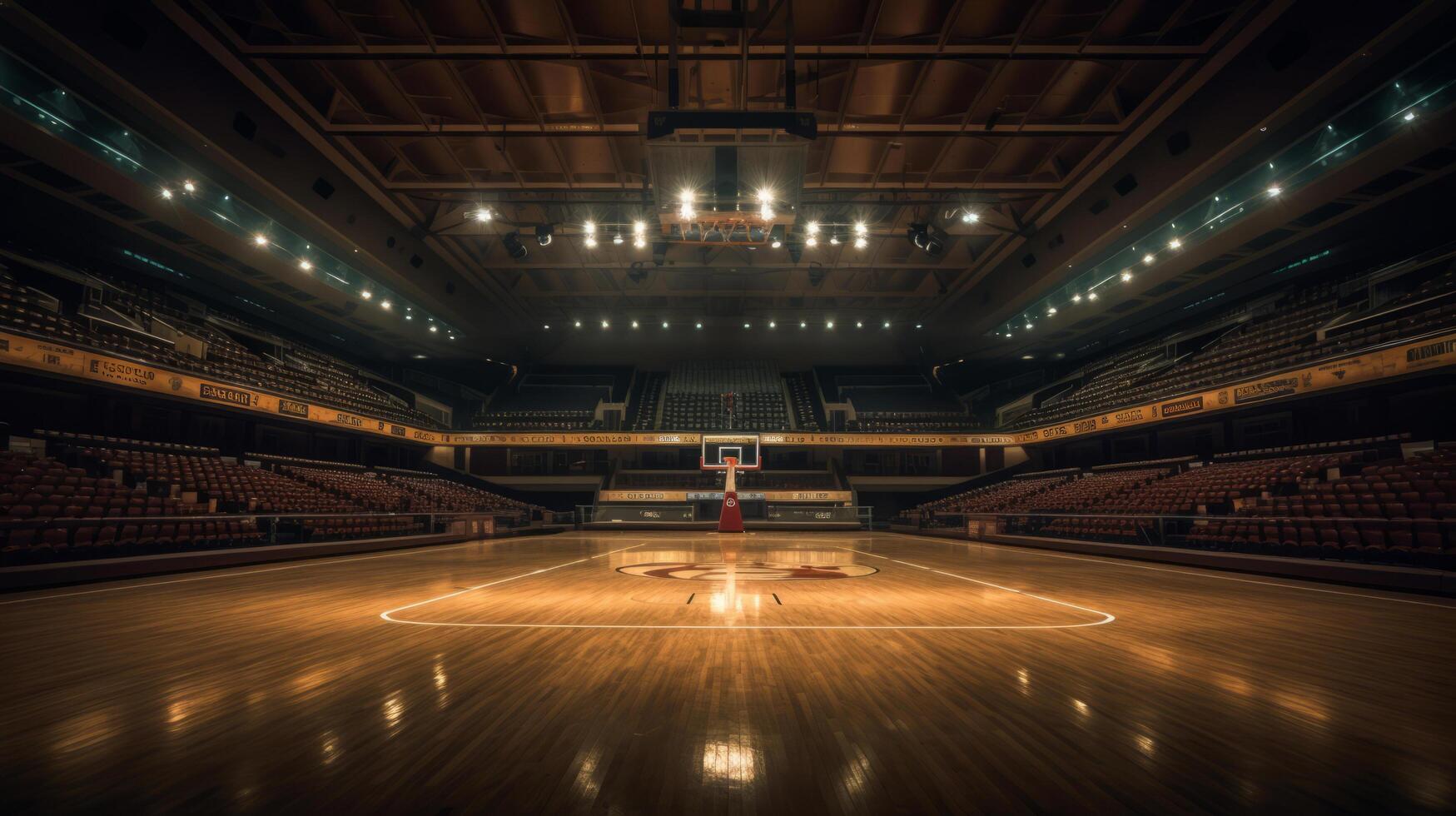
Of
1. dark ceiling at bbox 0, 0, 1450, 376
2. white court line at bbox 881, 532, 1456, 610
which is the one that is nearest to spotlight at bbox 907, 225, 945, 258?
dark ceiling at bbox 0, 0, 1450, 376

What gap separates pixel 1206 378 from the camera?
16.0 meters

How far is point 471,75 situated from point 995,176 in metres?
11.7

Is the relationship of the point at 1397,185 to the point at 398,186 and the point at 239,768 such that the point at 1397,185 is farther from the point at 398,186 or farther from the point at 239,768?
the point at 398,186

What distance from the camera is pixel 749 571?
355 inches

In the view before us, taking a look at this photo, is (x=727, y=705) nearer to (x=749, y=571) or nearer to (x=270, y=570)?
(x=749, y=571)

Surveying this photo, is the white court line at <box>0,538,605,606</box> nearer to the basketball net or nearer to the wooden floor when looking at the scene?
the wooden floor

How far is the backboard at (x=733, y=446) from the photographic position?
22156mm

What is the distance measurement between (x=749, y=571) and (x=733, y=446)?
1487cm

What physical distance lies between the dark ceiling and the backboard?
26.1 feet

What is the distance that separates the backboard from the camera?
72.7 feet

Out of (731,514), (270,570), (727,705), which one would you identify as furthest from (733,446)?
(727,705)

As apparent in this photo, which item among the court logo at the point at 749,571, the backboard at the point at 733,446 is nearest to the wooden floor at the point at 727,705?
the court logo at the point at 749,571

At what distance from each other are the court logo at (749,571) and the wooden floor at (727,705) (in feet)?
6.91

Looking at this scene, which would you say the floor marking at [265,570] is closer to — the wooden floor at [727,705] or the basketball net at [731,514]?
the wooden floor at [727,705]
